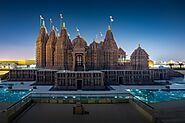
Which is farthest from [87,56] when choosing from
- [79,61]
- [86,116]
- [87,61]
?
[86,116]

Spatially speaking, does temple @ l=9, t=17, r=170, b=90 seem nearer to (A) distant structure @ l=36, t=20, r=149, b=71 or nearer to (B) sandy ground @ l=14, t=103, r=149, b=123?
(A) distant structure @ l=36, t=20, r=149, b=71

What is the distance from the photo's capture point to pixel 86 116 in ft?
36.1

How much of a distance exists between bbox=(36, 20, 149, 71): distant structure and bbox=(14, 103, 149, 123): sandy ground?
79.9 ft

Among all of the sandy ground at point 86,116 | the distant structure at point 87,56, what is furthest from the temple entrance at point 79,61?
the sandy ground at point 86,116

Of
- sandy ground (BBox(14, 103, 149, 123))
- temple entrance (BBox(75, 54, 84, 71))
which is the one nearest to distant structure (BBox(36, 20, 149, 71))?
temple entrance (BBox(75, 54, 84, 71))

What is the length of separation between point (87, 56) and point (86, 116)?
30.1m

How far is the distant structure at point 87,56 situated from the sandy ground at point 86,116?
959 inches

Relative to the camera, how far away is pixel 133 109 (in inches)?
500

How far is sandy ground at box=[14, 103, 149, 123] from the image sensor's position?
1027 cm

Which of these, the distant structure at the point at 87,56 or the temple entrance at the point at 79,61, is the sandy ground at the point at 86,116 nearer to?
the distant structure at the point at 87,56

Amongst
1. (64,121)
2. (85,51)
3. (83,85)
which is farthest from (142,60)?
(64,121)

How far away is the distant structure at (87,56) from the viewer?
39.5 metres

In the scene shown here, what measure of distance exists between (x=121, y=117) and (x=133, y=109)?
2.16 metres

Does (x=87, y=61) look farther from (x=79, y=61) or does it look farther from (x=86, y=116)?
(x=86, y=116)
